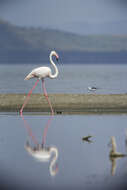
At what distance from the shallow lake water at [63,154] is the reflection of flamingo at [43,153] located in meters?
0.02

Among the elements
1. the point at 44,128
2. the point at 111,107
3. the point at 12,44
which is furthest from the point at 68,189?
the point at 12,44

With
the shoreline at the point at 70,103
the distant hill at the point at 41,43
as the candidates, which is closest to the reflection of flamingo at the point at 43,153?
the shoreline at the point at 70,103

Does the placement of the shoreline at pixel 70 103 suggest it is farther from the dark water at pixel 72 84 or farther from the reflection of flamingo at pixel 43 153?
the dark water at pixel 72 84

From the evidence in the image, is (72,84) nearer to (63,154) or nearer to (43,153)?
(43,153)

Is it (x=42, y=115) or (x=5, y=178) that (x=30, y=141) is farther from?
(x=42, y=115)

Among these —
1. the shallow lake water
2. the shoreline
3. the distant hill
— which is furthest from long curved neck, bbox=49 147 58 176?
the distant hill

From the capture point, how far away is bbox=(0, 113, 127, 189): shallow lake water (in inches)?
478

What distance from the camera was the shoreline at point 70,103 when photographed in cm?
2398

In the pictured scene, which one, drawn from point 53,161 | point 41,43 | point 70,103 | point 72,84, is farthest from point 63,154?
point 41,43

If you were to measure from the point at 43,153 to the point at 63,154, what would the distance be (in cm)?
47

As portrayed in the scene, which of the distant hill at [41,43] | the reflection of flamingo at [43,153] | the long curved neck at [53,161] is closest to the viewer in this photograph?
the long curved neck at [53,161]

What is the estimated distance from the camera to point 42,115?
878 inches

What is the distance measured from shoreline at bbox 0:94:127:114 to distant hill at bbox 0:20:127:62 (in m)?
151

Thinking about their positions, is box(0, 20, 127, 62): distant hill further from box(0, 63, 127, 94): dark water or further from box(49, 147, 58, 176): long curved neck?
box(49, 147, 58, 176): long curved neck
